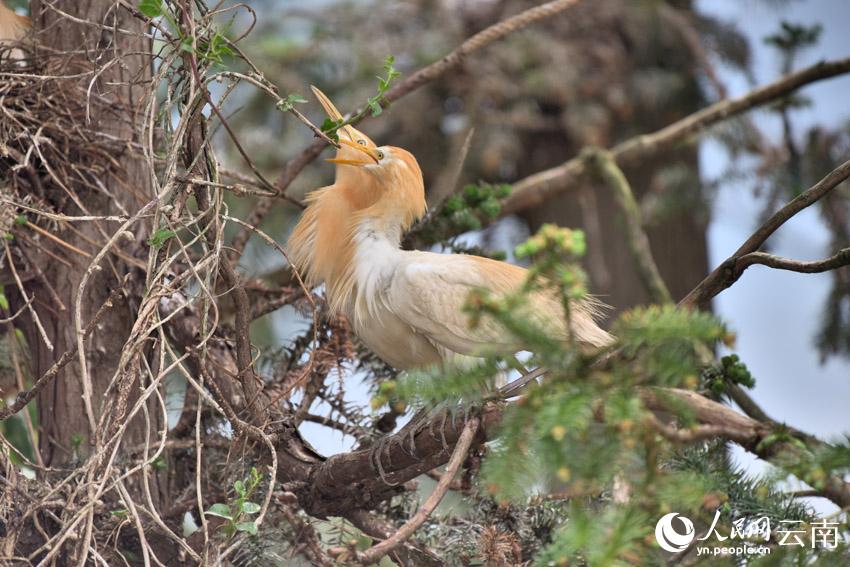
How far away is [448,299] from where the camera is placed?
6.82 feet

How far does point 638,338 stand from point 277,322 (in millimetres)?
2896

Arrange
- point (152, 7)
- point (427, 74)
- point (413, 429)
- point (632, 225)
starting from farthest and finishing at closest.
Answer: point (632, 225)
point (427, 74)
point (413, 429)
point (152, 7)

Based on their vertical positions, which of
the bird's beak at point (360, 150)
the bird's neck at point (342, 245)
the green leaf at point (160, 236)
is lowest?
the green leaf at point (160, 236)

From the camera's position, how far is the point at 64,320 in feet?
7.30

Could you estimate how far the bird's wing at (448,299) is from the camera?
207 cm

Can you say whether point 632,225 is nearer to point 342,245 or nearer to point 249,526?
point 342,245

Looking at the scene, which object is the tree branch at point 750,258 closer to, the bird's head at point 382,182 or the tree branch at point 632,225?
the bird's head at point 382,182

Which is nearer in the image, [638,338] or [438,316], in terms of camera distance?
[638,338]

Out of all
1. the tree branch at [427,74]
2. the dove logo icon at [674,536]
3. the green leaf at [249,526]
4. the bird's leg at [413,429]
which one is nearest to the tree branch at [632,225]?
the tree branch at [427,74]

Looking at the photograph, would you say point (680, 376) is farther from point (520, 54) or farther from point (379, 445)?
point (520, 54)

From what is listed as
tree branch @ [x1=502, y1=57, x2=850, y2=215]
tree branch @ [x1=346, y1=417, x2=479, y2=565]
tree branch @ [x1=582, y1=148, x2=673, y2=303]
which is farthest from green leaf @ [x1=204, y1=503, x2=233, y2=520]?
tree branch @ [x1=502, y1=57, x2=850, y2=215]

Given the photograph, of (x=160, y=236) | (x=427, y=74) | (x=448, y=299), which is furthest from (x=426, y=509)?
(x=427, y=74)

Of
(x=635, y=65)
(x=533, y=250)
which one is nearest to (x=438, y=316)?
(x=533, y=250)

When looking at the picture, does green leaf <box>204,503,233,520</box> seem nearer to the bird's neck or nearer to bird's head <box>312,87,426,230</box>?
the bird's neck
